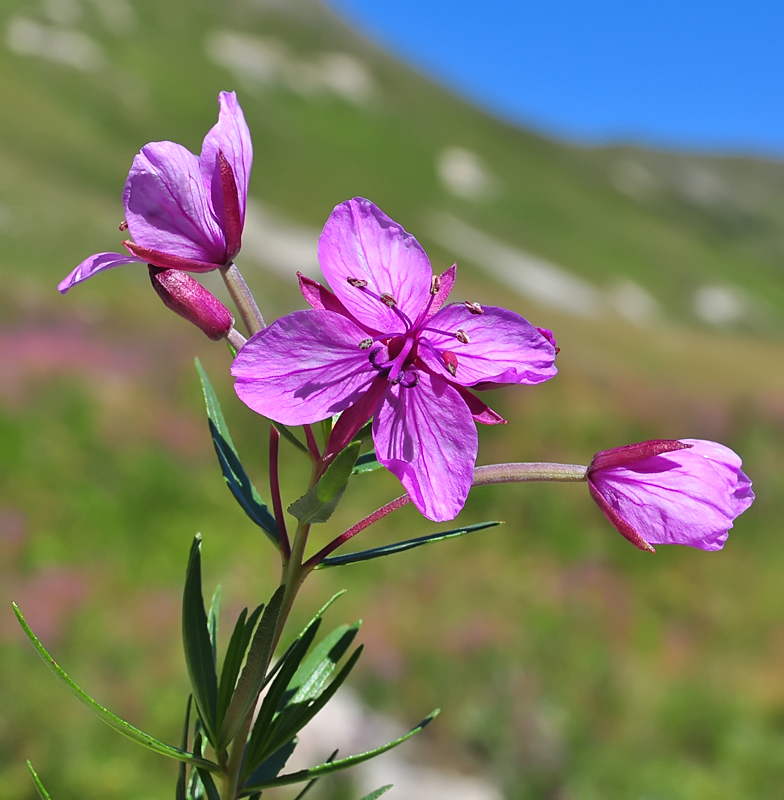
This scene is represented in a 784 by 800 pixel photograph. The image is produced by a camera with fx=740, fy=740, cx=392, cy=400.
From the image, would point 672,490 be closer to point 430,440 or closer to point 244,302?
point 430,440

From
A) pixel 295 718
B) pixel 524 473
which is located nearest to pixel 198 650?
pixel 295 718

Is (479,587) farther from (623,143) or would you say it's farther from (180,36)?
(623,143)

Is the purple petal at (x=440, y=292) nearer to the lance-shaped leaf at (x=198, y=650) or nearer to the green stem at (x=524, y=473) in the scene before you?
the green stem at (x=524, y=473)

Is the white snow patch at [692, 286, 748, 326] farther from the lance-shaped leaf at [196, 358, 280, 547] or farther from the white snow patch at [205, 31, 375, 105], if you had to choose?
the lance-shaped leaf at [196, 358, 280, 547]

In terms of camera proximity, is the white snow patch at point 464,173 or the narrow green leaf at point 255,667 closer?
the narrow green leaf at point 255,667

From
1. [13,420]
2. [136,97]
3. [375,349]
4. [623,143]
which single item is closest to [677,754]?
[375,349]

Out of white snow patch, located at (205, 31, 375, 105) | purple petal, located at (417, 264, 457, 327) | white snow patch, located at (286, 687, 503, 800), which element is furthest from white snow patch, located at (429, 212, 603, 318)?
purple petal, located at (417, 264, 457, 327)

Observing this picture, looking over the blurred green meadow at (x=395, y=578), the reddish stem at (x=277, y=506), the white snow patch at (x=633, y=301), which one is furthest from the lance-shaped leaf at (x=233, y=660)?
the white snow patch at (x=633, y=301)
